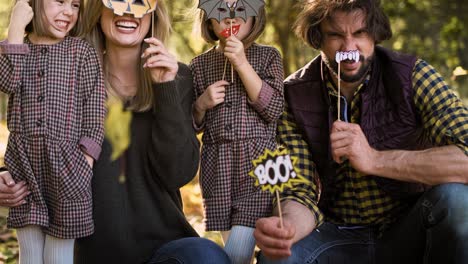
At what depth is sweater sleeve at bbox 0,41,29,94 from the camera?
260 cm

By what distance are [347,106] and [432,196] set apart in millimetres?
502

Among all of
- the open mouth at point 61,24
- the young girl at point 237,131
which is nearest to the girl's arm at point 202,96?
the young girl at point 237,131

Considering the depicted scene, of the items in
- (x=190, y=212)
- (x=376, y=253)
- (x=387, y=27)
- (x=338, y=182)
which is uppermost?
(x=387, y=27)

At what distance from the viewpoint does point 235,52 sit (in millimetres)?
2771

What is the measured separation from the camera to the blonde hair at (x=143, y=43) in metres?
2.79

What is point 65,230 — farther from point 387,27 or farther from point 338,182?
point 387,27

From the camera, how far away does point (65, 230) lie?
8.55 feet

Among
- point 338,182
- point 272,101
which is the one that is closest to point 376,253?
point 338,182

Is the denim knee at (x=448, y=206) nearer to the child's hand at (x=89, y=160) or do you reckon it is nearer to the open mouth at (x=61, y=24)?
the child's hand at (x=89, y=160)

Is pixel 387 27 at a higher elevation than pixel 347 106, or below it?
higher

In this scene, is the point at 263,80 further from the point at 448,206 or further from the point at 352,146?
the point at 448,206

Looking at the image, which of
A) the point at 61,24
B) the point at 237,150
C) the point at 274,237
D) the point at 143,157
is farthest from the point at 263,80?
the point at 61,24

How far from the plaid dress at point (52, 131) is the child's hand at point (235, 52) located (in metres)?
0.49

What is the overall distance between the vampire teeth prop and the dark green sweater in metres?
0.61
